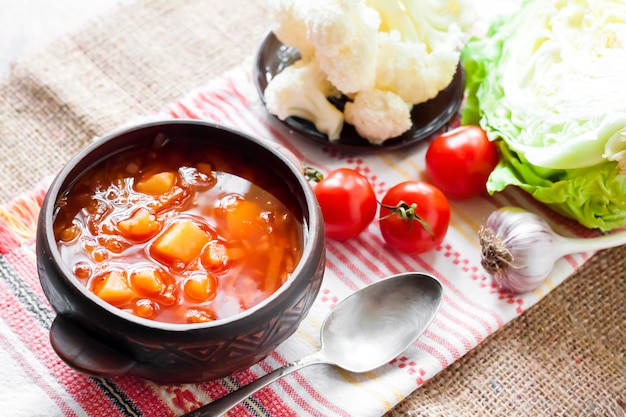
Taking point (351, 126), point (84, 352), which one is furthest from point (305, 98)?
point (84, 352)

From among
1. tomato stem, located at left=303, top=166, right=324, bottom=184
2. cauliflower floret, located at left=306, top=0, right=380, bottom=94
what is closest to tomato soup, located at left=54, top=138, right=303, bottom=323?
tomato stem, located at left=303, top=166, right=324, bottom=184

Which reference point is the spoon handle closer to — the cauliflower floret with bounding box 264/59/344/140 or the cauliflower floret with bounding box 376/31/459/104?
the cauliflower floret with bounding box 264/59/344/140

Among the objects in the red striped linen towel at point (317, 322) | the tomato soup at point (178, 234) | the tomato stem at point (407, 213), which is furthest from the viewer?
the tomato stem at point (407, 213)

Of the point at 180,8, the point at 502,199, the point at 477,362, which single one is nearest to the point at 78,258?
the point at 477,362

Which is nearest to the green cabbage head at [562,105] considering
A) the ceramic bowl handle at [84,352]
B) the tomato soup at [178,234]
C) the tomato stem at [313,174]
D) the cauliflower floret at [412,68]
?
the cauliflower floret at [412,68]

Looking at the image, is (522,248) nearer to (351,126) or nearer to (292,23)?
(351,126)

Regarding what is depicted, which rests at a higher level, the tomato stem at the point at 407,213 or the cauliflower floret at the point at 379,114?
the cauliflower floret at the point at 379,114

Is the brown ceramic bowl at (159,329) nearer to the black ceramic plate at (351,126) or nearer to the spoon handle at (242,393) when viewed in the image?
the spoon handle at (242,393)
